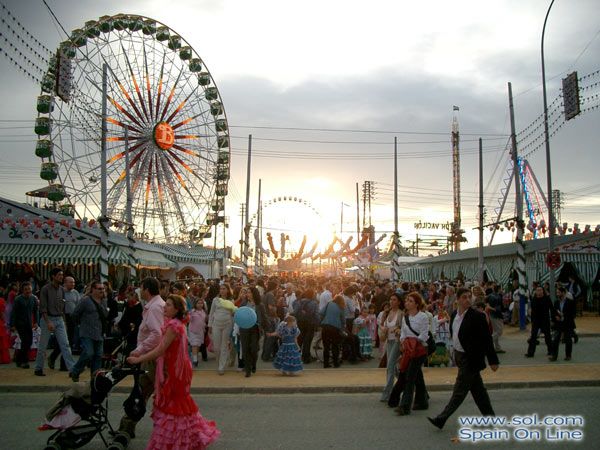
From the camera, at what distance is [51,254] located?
25.9 meters

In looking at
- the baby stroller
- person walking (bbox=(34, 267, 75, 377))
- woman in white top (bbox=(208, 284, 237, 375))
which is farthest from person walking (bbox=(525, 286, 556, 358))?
the baby stroller

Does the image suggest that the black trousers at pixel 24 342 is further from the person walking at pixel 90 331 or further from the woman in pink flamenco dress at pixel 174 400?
the woman in pink flamenco dress at pixel 174 400

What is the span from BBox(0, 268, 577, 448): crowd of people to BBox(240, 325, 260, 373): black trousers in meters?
0.02

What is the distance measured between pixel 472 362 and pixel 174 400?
349 cm

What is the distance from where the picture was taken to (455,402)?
23.2 ft

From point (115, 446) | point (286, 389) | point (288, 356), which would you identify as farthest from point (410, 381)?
point (288, 356)

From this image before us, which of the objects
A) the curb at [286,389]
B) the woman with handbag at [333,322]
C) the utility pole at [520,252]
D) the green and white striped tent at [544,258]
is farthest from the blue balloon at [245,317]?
the green and white striped tent at [544,258]

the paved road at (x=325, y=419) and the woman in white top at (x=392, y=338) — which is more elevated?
the woman in white top at (x=392, y=338)

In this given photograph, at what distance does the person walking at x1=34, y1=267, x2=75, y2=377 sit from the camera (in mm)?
11117

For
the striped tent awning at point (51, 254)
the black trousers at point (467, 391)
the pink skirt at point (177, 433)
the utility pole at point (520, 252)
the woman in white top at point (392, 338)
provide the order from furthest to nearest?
1. the striped tent awning at point (51, 254)
2. the utility pole at point (520, 252)
3. the woman in white top at point (392, 338)
4. the black trousers at point (467, 391)
5. the pink skirt at point (177, 433)

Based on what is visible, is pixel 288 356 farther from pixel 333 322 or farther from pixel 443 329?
pixel 443 329

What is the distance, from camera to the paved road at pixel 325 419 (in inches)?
267

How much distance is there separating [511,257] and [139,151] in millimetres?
23401

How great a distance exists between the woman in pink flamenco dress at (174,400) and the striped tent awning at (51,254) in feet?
67.9
